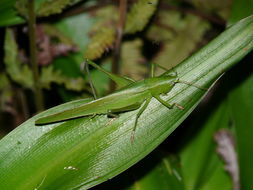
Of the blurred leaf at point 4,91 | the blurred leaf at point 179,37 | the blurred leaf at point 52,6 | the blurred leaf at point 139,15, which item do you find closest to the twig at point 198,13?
the blurred leaf at point 179,37

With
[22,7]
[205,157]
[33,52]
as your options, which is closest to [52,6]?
[22,7]

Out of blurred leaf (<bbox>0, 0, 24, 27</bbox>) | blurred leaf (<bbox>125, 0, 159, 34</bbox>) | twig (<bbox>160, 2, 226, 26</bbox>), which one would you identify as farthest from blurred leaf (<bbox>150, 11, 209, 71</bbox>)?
blurred leaf (<bbox>0, 0, 24, 27</bbox>)

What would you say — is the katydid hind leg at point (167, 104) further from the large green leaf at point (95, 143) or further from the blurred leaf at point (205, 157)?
the blurred leaf at point (205, 157)

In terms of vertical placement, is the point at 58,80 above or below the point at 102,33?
below

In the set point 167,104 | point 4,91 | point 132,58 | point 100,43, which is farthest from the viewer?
point 4,91

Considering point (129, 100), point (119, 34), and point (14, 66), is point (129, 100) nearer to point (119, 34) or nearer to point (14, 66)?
point (119, 34)

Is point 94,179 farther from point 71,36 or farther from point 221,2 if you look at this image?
point 221,2

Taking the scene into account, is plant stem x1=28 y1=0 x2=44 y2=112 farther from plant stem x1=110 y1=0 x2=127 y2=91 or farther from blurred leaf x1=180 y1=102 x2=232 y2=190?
blurred leaf x1=180 y1=102 x2=232 y2=190
